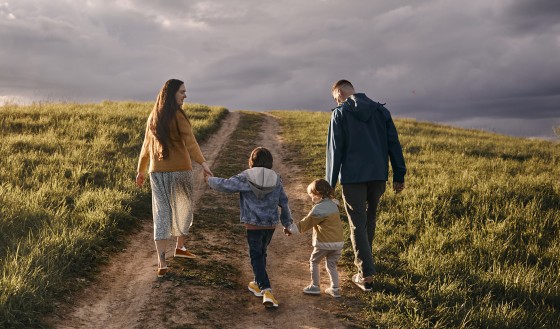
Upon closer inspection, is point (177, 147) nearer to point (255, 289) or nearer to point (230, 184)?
point (230, 184)

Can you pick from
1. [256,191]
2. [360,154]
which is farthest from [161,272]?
[360,154]

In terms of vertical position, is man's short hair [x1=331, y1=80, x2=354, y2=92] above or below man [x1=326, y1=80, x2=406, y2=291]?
above

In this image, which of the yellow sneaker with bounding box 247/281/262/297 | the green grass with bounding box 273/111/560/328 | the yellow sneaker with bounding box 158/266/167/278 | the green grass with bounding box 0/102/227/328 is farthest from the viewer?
the yellow sneaker with bounding box 158/266/167/278

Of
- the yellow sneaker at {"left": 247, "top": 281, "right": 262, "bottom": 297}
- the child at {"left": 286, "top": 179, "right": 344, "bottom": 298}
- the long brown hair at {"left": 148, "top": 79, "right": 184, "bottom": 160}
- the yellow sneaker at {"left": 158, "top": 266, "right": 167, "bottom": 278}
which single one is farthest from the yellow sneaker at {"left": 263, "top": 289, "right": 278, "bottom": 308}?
the long brown hair at {"left": 148, "top": 79, "right": 184, "bottom": 160}

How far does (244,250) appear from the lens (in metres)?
6.81

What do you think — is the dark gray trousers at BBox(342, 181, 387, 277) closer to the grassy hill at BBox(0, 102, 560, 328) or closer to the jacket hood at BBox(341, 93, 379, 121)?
the grassy hill at BBox(0, 102, 560, 328)

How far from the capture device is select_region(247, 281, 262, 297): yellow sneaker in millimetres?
5195

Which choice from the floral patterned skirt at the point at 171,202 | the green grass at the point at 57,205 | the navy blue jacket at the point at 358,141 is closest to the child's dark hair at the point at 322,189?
the navy blue jacket at the point at 358,141

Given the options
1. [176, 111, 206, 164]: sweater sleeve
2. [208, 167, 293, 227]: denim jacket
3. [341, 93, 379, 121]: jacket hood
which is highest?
[341, 93, 379, 121]: jacket hood

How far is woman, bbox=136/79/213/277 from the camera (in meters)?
5.20

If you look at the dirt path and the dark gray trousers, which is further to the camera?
the dark gray trousers

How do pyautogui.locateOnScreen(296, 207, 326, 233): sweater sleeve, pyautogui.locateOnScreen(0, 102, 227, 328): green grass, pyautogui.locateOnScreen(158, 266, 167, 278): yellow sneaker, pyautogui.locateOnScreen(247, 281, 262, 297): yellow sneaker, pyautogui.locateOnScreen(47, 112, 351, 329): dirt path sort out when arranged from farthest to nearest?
pyautogui.locateOnScreen(158, 266, 167, 278): yellow sneaker → pyautogui.locateOnScreen(247, 281, 262, 297): yellow sneaker → pyautogui.locateOnScreen(296, 207, 326, 233): sweater sleeve → pyautogui.locateOnScreen(0, 102, 227, 328): green grass → pyautogui.locateOnScreen(47, 112, 351, 329): dirt path

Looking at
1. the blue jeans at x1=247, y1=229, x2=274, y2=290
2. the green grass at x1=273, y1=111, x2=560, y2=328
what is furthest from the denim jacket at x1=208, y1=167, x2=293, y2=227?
the green grass at x1=273, y1=111, x2=560, y2=328

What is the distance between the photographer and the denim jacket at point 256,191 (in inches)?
189
